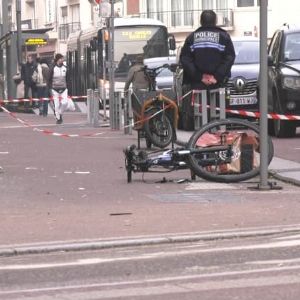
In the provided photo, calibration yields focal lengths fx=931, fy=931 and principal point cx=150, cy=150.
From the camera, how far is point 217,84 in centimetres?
1230

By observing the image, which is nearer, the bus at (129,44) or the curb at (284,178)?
the curb at (284,178)

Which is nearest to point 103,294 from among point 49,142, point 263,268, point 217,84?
point 263,268

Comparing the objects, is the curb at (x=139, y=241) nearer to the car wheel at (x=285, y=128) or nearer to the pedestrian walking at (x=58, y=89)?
the car wheel at (x=285, y=128)

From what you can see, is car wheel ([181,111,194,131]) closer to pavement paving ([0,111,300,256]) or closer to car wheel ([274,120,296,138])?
car wheel ([274,120,296,138])

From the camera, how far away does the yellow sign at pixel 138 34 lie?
117 ft

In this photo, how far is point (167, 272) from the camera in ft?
23.1

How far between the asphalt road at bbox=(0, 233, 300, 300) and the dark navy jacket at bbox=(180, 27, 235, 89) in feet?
13.9

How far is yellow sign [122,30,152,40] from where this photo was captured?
35.7 meters

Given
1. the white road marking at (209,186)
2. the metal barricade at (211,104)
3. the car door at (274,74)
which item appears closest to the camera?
the white road marking at (209,186)

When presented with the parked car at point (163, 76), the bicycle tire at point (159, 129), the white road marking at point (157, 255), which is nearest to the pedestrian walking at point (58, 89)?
the parked car at point (163, 76)

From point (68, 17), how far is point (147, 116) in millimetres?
59002

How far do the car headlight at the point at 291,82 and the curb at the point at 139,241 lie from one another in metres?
9.35

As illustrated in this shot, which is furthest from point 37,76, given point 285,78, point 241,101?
point 285,78

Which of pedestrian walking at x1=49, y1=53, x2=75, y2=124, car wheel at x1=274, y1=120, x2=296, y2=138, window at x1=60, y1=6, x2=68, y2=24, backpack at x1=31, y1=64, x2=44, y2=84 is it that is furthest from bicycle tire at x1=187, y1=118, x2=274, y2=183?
window at x1=60, y1=6, x2=68, y2=24
